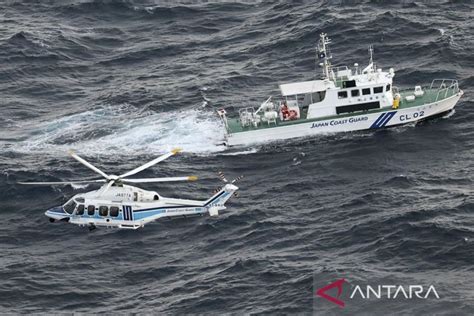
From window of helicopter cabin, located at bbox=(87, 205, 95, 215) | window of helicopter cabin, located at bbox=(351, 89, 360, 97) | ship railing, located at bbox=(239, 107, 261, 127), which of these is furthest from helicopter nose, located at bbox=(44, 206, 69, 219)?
window of helicopter cabin, located at bbox=(351, 89, 360, 97)

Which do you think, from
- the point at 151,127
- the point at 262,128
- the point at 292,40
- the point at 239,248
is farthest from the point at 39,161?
the point at 292,40

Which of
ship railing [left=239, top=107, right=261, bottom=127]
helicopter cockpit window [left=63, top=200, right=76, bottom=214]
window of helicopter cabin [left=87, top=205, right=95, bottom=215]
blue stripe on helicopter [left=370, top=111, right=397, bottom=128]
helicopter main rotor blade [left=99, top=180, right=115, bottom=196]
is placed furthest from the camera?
ship railing [left=239, top=107, right=261, bottom=127]

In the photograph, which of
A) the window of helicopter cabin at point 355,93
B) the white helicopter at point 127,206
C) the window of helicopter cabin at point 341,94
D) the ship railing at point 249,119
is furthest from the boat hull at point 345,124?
the white helicopter at point 127,206

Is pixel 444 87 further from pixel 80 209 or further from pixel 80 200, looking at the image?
pixel 80 209

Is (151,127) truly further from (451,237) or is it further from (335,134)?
(451,237)

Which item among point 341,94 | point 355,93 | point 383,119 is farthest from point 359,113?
point 341,94

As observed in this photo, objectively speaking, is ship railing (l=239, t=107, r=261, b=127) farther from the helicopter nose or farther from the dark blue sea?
the helicopter nose
